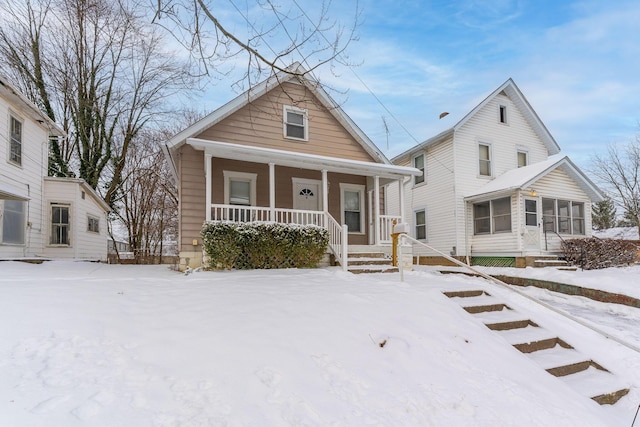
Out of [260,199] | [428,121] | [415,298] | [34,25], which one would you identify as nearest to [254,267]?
[260,199]

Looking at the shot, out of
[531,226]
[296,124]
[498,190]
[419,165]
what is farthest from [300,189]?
[531,226]

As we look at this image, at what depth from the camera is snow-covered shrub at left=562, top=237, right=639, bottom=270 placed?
40.3ft

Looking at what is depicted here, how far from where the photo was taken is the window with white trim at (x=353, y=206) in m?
12.1

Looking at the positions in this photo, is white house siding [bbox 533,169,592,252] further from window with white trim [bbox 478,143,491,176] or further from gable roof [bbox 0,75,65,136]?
gable roof [bbox 0,75,65,136]

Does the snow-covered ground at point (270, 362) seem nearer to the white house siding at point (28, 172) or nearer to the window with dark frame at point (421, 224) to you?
the white house siding at point (28, 172)

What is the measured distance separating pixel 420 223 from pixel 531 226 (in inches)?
189

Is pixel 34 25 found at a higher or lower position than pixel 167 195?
higher

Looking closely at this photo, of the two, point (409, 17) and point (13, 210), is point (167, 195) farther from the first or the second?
point (409, 17)

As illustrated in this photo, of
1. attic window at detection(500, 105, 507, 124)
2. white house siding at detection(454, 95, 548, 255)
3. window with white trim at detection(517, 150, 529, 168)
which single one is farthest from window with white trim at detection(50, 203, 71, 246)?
window with white trim at detection(517, 150, 529, 168)

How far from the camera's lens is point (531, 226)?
13.6 m

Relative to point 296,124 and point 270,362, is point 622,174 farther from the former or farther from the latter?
point 270,362

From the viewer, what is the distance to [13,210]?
35.3ft

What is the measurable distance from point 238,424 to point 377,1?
6510mm

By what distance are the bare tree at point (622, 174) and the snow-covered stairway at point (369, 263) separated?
22.1 metres
